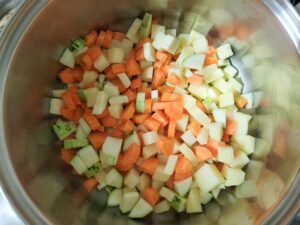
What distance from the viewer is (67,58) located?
3.99ft

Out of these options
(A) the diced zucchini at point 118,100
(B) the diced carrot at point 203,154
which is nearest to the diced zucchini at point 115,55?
(A) the diced zucchini at point 118,100

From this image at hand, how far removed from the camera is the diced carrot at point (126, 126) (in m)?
1.20

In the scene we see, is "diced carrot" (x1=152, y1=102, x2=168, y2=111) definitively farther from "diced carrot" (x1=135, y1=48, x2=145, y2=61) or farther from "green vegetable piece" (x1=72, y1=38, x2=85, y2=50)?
"green vegetable piece" (x1=72, y1=38, x2=85, y2=50)

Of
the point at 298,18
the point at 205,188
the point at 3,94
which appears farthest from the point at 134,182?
the point at 298,18

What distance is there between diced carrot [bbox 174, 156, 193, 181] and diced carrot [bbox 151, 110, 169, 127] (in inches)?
4.4

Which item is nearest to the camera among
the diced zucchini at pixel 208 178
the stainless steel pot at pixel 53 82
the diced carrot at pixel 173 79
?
the stainless steel pot at pixel 53 82

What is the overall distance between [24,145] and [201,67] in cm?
51

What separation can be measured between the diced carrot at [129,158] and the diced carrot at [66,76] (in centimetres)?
25

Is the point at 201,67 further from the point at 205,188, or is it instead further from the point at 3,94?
the point at 3,94

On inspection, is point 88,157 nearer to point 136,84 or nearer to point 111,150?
point 111,150

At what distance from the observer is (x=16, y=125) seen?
102cm

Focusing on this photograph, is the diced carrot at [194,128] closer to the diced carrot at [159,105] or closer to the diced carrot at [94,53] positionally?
the diced carrot at [159,105]

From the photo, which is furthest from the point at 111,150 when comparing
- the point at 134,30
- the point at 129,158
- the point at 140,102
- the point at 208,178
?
the point at 134,30

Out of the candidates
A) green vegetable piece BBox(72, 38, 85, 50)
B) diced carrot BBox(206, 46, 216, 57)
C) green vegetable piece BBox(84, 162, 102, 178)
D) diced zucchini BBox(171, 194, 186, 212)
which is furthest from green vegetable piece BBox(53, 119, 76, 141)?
diced carrot BBox(206, 46, 216, 57)
